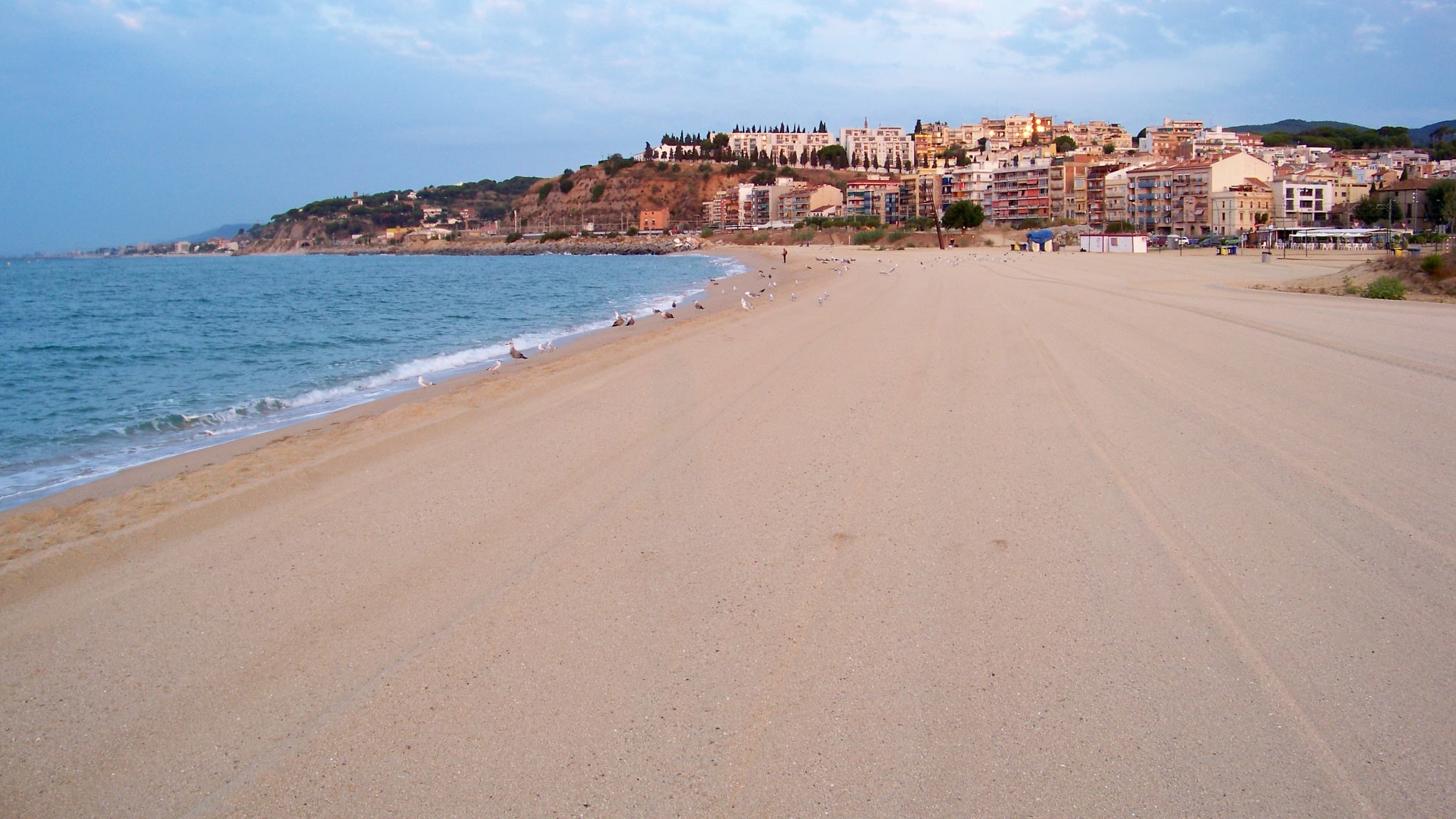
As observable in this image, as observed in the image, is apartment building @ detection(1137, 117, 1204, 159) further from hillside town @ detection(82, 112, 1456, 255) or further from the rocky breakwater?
the rocky breakwater

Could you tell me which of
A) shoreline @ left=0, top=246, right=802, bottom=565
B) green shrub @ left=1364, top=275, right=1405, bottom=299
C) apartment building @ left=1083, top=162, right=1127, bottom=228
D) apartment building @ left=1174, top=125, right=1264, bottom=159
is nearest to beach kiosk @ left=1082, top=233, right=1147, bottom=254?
apartment building @ left=1083, top=162, right=1127, bottom=228

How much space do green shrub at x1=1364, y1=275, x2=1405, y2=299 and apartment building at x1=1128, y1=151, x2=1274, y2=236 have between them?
58.9 metres

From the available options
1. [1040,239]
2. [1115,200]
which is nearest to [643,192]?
[1115,200]

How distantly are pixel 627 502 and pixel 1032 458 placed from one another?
2.82m

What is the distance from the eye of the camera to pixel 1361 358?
1026cm

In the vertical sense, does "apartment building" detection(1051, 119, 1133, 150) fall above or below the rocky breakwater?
above

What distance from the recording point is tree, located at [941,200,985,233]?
3140 inches

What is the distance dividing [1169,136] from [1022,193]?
71768mm

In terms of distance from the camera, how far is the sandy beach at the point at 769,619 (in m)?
2.70

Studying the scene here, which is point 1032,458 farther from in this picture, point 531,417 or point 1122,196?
point 1122,196

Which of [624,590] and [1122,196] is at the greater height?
[1122,196]

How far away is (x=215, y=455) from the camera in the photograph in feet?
26.9

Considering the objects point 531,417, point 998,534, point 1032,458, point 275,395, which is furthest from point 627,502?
point 275,395

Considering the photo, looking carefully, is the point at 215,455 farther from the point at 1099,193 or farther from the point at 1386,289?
the point at 1099,193
